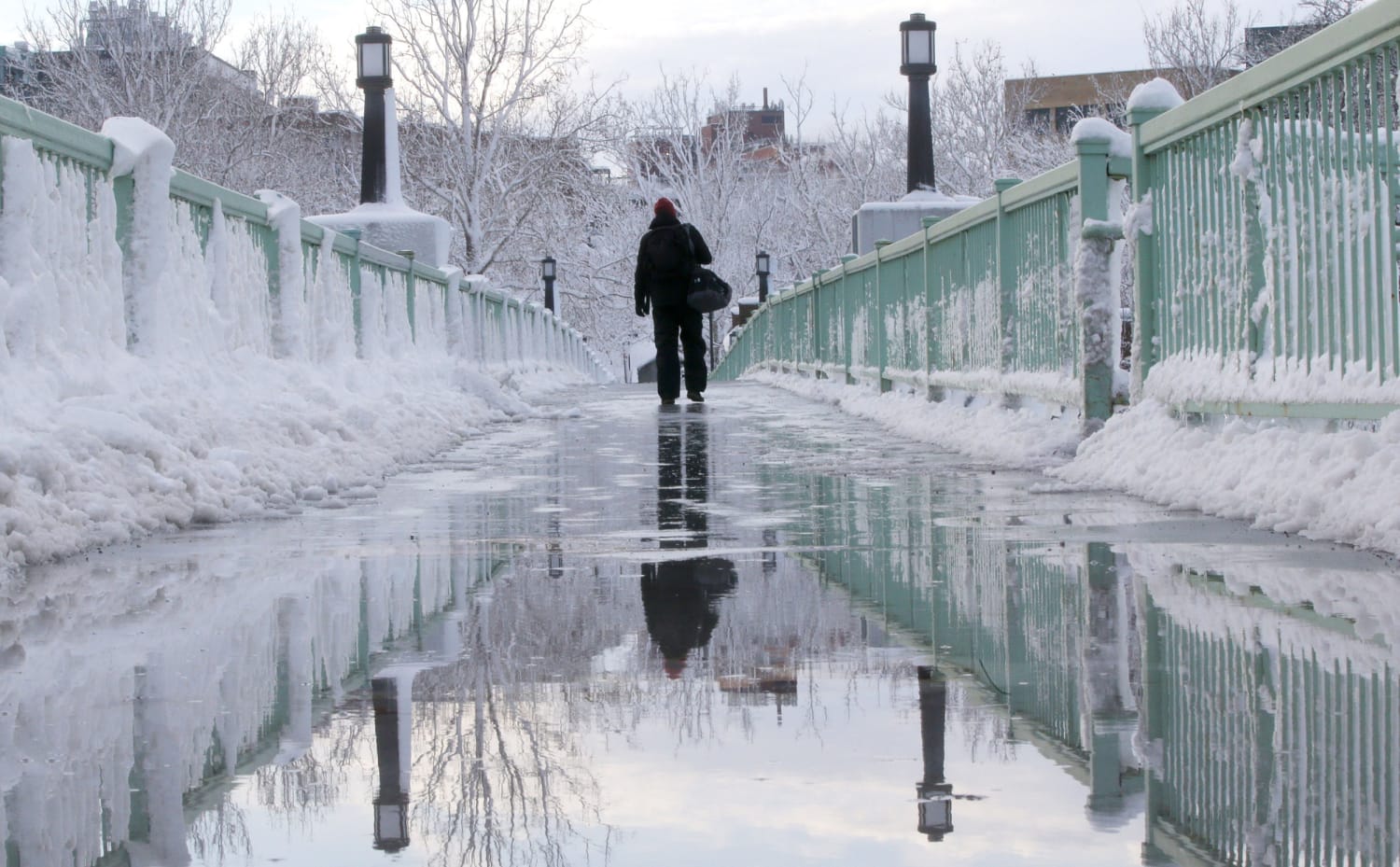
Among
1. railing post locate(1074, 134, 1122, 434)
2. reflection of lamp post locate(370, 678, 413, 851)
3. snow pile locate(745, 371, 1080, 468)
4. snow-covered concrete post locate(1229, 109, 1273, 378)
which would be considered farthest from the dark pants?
reflection of lamp post locate(370, 678, 413, 851)

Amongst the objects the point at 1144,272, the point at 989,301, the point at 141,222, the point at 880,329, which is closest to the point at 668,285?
the point at 880,329

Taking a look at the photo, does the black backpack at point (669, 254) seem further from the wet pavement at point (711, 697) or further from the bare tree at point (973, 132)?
the bare tree at point (973, 132)

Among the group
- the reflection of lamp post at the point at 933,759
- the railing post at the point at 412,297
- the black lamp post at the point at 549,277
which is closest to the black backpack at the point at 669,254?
the railing post at the point at 412,297

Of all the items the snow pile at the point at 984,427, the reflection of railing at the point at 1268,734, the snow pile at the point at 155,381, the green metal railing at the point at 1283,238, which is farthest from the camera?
the snow pile at the point at 984,427

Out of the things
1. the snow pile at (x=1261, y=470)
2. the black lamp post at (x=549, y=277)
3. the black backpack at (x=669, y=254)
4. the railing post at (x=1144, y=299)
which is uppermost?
the black lamp post at (x=549, y=277)

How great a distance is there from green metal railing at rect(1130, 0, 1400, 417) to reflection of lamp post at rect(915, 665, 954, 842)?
272cm

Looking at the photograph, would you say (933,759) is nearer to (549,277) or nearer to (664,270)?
(664,270)

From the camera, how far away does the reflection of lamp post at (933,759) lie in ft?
8.51

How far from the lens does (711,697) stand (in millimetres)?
3557

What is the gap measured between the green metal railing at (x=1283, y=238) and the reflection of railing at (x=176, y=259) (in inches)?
190

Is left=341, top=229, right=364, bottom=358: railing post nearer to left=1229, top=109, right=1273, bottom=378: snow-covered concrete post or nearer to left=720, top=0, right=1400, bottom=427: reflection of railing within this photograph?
left=720, top=0, right=1400, bottom=427: reflection of railing

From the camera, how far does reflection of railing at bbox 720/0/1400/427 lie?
608 centimetres

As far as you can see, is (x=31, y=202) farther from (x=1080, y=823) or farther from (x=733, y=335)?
(x=733, y=335)

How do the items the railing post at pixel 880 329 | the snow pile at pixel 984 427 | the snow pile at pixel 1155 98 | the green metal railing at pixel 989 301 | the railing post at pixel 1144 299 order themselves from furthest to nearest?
the railing post at pixel 880 329 < the green metal railing at pixel 989 301 < the snow pile at pixel 984 427 < the snow pile at pixel 1155 98 < the railing post at pixel 1144 299
